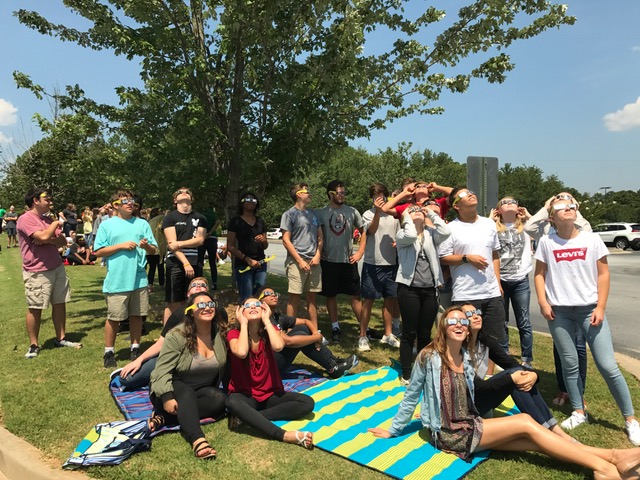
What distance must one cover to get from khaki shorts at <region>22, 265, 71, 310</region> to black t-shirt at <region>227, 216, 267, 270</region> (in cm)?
222

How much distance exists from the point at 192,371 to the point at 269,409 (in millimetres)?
720

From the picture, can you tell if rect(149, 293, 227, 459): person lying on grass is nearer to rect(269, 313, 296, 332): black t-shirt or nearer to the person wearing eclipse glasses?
rect(269, 313, 296, 332): black t-shirt

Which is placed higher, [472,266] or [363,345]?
[472,266]

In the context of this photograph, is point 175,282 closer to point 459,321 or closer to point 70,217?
point 459,321

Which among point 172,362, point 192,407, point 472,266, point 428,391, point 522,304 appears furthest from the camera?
point 522,304

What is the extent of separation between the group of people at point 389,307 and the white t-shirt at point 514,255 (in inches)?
0.6

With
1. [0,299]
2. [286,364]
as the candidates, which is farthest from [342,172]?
[286,364]

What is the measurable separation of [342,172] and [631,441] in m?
52.9

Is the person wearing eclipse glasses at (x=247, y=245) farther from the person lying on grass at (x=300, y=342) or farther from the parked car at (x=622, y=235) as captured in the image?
the parked car at (x=622, y=235)

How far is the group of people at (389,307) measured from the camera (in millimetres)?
3441

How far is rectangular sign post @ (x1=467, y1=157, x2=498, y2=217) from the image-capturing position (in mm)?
5867

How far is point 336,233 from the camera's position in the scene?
6387mm

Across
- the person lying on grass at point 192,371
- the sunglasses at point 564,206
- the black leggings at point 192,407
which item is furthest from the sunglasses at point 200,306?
the sunglasses at point 564,206

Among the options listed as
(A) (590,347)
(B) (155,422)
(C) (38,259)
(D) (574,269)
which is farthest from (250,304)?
(C) (38,259)
